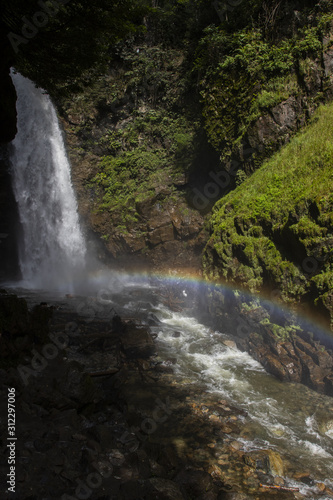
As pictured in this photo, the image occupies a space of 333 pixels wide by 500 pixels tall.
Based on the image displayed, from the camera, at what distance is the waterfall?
17.6 metres

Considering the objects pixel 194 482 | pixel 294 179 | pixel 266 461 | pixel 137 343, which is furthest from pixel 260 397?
pixel 294 179

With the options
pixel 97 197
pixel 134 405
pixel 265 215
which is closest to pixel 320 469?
pixel 134 405

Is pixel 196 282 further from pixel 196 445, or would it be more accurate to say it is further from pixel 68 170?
pixel 68 170

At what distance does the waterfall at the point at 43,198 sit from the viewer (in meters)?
17.6

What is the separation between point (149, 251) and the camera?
55.4ft

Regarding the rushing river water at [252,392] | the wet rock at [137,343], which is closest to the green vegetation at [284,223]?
the rushing river water at [252,392]

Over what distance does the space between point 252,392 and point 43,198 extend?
15614 millimetres

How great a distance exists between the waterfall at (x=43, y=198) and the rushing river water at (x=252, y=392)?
5.85m

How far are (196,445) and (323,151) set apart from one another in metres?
8.16

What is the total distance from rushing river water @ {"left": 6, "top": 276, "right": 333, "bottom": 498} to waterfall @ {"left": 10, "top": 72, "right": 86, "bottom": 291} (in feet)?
19.2

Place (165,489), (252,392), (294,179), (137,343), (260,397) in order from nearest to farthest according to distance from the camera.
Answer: (165,489), (260,397), (252,392), (137,343), (294,179)

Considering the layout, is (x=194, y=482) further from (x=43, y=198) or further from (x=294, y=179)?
(x=43, y=198)

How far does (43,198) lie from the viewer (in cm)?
1789

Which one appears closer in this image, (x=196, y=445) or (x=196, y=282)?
(x=196, y=445)
